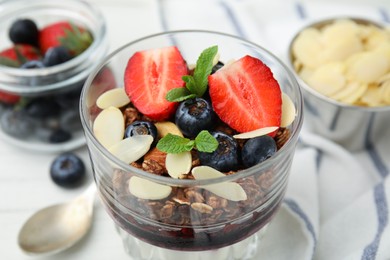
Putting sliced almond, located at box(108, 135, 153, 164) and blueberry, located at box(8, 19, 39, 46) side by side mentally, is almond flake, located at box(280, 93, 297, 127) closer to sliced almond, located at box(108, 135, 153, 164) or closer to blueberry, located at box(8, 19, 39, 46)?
sliced almond, located at box(108, 135, 153, 164)

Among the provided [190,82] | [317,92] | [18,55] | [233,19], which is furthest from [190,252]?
[233,19]

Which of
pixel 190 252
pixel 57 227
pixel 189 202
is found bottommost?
pixel 57 227

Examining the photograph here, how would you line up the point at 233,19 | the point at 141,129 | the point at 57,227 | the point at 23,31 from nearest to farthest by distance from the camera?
the point at 141,129
the point at 57,227
the point at 23,31
the point at 233,19

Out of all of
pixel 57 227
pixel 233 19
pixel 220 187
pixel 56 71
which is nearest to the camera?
pixel 220 187

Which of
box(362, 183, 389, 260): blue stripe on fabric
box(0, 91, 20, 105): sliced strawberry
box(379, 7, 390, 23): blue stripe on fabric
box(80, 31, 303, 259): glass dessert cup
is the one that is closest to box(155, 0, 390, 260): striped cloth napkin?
box(362, 183, 389, 260): blue stripe on fabric

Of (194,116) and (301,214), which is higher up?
(194,116)

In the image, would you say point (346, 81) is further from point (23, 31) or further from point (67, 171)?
point (23, 31)

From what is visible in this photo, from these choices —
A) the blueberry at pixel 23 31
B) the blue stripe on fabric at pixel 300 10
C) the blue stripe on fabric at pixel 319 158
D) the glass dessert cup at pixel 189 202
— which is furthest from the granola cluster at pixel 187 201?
the blue stripe on fabric at pixel 300 10

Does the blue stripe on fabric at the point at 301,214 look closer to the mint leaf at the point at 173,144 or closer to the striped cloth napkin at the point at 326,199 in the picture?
the striped cloth napkin at the point at 326,199
